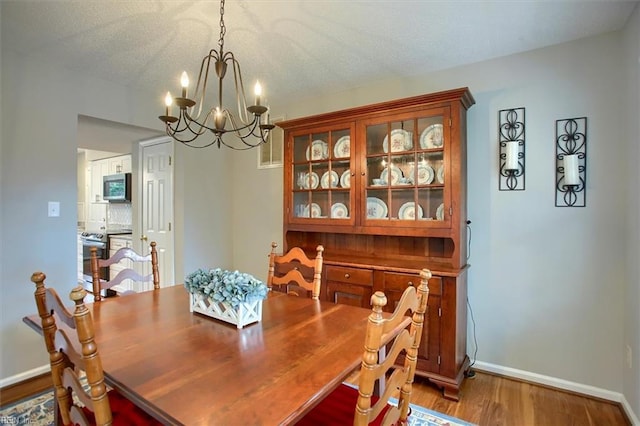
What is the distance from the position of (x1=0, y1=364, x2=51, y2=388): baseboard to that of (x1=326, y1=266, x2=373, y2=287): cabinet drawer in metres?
2.30

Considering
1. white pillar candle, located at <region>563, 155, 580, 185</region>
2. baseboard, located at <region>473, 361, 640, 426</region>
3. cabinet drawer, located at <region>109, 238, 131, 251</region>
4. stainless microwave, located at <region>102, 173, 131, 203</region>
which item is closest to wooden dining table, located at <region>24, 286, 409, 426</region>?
baseboard, located at <region>473, 361, 640, 426</region>

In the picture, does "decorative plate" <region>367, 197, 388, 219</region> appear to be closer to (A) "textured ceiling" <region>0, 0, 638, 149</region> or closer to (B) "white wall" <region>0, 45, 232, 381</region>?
(A) "textured ceiling" <region>0, 0, 638, 149</region>

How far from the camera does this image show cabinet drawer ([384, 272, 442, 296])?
222 centimetres

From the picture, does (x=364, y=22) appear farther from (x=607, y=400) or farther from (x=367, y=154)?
(x=607, y=400)

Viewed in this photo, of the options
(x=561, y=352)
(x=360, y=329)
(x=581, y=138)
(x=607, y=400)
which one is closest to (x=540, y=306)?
(x=561, y=352)

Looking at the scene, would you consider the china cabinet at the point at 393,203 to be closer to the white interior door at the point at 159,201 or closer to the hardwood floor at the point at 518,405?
the hardwood floor at the point at 518,405

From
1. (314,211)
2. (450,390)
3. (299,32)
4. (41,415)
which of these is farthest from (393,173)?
(41,415)

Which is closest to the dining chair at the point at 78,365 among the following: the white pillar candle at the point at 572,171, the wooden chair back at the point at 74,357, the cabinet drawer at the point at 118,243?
the wooden chair back at the point at 74,357

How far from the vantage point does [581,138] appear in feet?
7.16

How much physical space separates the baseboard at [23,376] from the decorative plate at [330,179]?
2.63 meters

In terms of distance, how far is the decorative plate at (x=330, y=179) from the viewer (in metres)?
2.86

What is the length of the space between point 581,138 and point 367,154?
145 centimetres

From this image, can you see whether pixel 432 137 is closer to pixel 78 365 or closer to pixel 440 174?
pixel 440 174

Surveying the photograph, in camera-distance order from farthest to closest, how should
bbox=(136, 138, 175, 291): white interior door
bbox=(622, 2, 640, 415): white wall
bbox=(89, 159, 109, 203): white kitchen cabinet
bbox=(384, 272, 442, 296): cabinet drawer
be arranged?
1. bbox=(89, 159, 109, 203): white kitchen cabinet
2. bbox=(136, 138, 175, 291): white interior door
3. bbox=(384, 272, 442, 296): cabinet drawer
4. bbox=(622, 2, 640, 415): white wall
